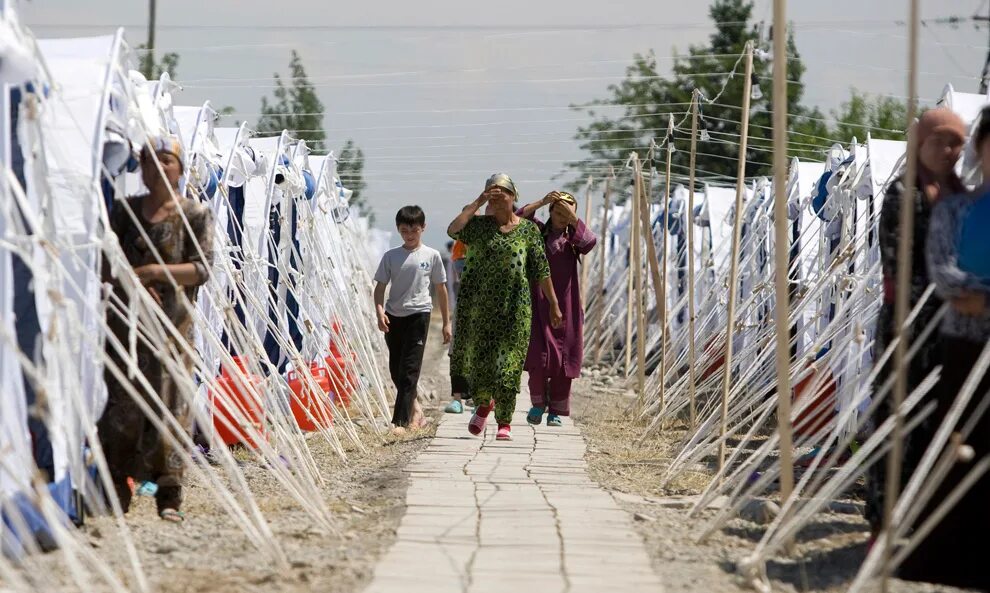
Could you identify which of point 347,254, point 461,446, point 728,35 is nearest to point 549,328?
point 461,446

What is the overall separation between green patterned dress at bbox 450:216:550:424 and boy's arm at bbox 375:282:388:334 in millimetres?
831

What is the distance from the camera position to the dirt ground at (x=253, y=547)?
13.8ft

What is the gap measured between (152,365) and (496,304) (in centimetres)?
312

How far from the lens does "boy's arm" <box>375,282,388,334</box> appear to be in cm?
881

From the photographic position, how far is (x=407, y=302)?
358 inches

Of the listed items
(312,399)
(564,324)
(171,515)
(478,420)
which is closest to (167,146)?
(171,515)

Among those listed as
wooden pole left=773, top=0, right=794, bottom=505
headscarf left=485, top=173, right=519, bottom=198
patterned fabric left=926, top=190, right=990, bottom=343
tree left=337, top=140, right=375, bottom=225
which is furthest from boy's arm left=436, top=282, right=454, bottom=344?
tree left=337, top=140, right=375, bottom=225

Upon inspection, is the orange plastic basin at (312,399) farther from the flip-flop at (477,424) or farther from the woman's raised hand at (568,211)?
the woman's raised hand at (568,211)

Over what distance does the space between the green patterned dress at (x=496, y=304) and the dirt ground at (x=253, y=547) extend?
1171mm

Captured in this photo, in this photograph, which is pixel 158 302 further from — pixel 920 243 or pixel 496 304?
pixel 496 304

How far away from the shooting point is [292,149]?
10.7 m

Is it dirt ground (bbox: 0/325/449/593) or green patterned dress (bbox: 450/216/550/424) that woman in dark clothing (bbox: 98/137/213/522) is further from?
green patterned dress (bbox: 450/216/550/424)

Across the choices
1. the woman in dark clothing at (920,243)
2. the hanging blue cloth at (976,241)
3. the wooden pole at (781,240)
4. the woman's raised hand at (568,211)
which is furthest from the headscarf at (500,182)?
the hanging blue cloth at (976,241)

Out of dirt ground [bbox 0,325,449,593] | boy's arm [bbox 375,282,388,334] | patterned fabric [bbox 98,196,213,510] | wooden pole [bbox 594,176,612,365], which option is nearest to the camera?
dirt ground [bbox 0,325,449,593]
